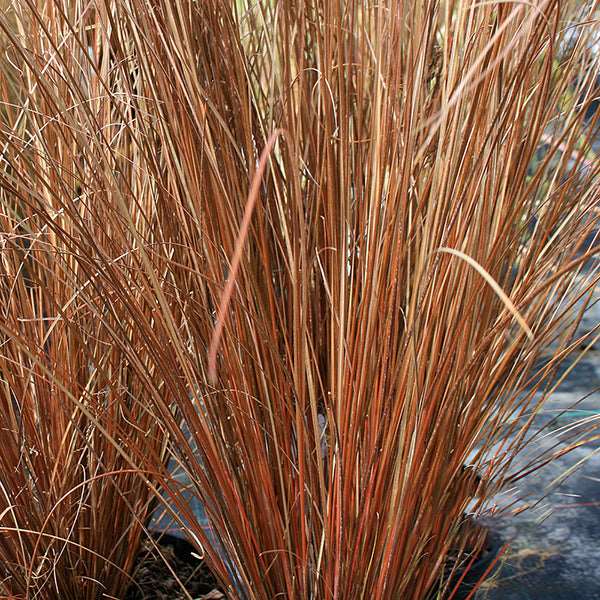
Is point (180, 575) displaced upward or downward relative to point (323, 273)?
downward

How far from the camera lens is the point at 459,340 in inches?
29.3

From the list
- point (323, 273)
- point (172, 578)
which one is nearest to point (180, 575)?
point (172, 578)

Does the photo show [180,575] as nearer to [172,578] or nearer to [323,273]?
[172,578]

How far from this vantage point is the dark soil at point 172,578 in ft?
3.42

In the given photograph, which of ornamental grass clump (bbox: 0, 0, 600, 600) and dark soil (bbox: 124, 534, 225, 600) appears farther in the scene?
dark soil (bbox: 124, 534, 225, 600)

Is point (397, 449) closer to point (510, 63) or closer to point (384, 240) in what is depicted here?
point (384, 240)

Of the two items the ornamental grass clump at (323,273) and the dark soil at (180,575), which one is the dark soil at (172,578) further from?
the ornamental grass clump at (323,273)

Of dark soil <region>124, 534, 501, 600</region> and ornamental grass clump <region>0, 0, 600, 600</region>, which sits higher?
ornamental grass clump <region>0, 0, 600, 600</region>

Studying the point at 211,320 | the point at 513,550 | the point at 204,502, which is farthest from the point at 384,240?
the point at 513,550

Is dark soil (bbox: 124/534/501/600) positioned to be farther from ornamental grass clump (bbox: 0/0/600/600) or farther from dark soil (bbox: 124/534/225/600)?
ornamental grass clump (bbox: 0/0/600/600)

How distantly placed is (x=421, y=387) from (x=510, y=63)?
0.36 metres

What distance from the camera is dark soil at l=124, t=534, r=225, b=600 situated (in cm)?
104

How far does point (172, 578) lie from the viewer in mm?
1083

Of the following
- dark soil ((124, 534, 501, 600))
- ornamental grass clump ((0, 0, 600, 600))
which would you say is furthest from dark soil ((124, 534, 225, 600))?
ornamental grass clump ((0, 0, 600, 600))
